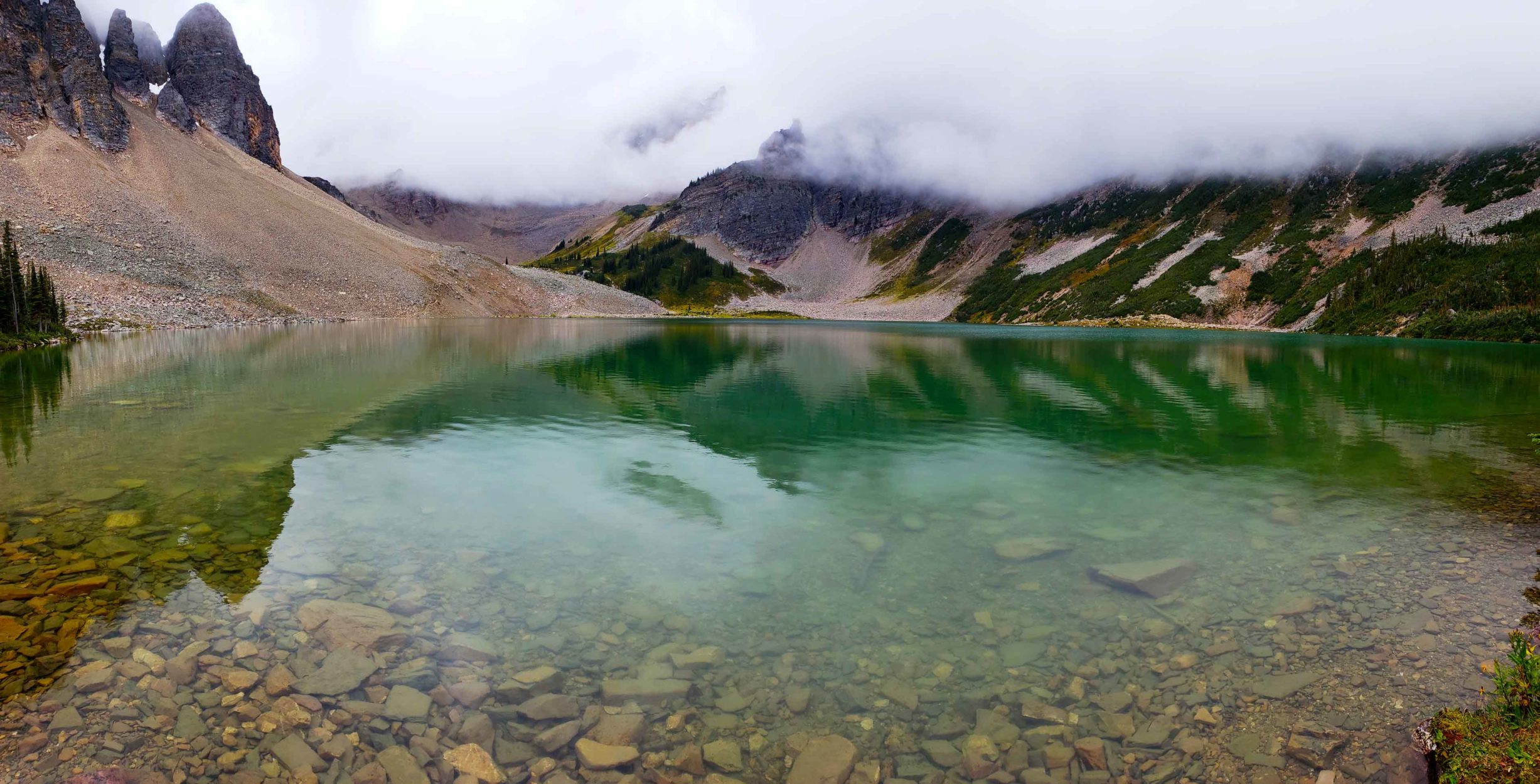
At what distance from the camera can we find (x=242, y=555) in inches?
530

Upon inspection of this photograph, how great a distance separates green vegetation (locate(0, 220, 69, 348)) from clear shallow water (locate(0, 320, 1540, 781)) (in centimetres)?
5019

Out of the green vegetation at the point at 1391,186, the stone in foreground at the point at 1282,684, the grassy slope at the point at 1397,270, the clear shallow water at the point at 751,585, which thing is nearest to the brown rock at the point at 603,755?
the clear shallow water at the point at 751,585

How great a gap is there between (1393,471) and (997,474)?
1258 centimetres

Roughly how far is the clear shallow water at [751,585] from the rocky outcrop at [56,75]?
486 ft

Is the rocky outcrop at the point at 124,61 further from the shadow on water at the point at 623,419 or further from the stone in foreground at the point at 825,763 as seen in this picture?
the stone in foreground at the point at 825,763

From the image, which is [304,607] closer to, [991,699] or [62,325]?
[991,699]

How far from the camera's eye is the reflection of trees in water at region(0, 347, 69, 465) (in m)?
23.6

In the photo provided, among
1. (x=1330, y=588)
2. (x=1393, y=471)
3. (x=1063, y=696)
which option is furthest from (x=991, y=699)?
(x=1393, y=471)

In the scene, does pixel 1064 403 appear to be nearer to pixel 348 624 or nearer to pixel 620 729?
pixel 620 729

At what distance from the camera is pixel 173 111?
569 ft

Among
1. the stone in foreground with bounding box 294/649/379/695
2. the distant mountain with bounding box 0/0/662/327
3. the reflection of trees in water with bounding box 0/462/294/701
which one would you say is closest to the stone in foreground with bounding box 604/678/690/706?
the stone in foreground with bounding box 294/649/379/695

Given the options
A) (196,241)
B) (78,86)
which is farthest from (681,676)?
(78,86)

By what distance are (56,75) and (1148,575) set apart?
201999 mm

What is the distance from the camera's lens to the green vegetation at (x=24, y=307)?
2594 inches
